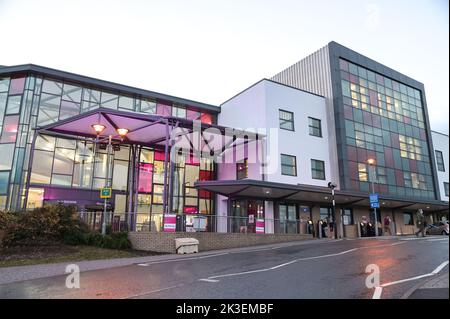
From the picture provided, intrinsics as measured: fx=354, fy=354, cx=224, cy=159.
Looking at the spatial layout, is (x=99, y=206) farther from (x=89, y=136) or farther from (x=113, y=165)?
(x=89, y=136)

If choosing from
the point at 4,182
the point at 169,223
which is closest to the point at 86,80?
the point at 4,182

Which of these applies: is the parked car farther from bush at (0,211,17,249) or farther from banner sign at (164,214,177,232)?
bush at (0,211,17,249)

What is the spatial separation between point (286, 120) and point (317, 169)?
5202 mm

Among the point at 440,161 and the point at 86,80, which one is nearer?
the point at 86,80

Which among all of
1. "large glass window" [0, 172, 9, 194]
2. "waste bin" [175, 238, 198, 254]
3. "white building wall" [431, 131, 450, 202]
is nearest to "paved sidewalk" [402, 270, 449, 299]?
"waste bin" [175, 238, 198, 254]

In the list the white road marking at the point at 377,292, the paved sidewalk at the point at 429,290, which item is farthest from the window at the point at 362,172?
the white road marking at the point at 377,292

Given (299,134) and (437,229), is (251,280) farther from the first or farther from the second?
(437,229)

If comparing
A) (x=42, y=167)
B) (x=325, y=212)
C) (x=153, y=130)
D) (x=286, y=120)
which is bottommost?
(x=325, y=212)

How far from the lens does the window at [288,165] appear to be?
2828 centimetres

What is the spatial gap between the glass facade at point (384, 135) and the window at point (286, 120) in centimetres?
569

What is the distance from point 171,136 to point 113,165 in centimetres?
696

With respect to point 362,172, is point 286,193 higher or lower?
lower

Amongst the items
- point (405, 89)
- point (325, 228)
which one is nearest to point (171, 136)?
point (325, 228)

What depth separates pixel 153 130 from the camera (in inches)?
975
